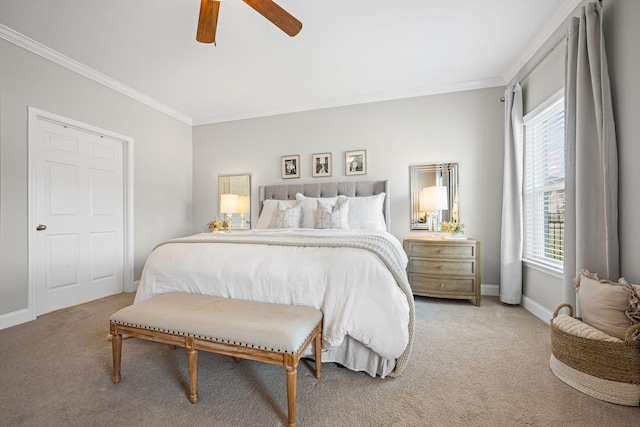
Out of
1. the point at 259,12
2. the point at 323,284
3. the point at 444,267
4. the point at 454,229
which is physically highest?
the point at 259,12

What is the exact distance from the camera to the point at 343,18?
2354mm

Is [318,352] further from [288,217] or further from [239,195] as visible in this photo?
[239,195]

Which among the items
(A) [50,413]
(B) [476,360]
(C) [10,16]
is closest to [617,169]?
(B) [476,360]

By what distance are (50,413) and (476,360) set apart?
8.20ft

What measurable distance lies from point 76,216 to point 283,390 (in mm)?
3163

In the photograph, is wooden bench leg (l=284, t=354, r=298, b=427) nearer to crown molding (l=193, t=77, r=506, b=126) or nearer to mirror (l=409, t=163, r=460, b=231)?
mirror (l=409, t=163, r=460, b=231)

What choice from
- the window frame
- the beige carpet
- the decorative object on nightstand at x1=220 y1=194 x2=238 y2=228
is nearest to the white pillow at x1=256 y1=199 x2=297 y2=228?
the decorative object on nightstand at x1=220 y1=194 x2=238 y2=228

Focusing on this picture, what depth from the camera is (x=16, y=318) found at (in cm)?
256

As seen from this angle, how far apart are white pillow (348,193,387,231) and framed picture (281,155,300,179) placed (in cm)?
109

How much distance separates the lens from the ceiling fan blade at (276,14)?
1792 mm

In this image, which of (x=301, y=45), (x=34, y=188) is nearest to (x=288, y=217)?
(x=301, y=45)

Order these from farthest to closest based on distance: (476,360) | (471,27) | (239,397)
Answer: (471,27)
(476,360)
(239,397)

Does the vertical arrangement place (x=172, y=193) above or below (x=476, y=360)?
above

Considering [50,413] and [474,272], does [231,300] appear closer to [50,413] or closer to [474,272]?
[50,413]
